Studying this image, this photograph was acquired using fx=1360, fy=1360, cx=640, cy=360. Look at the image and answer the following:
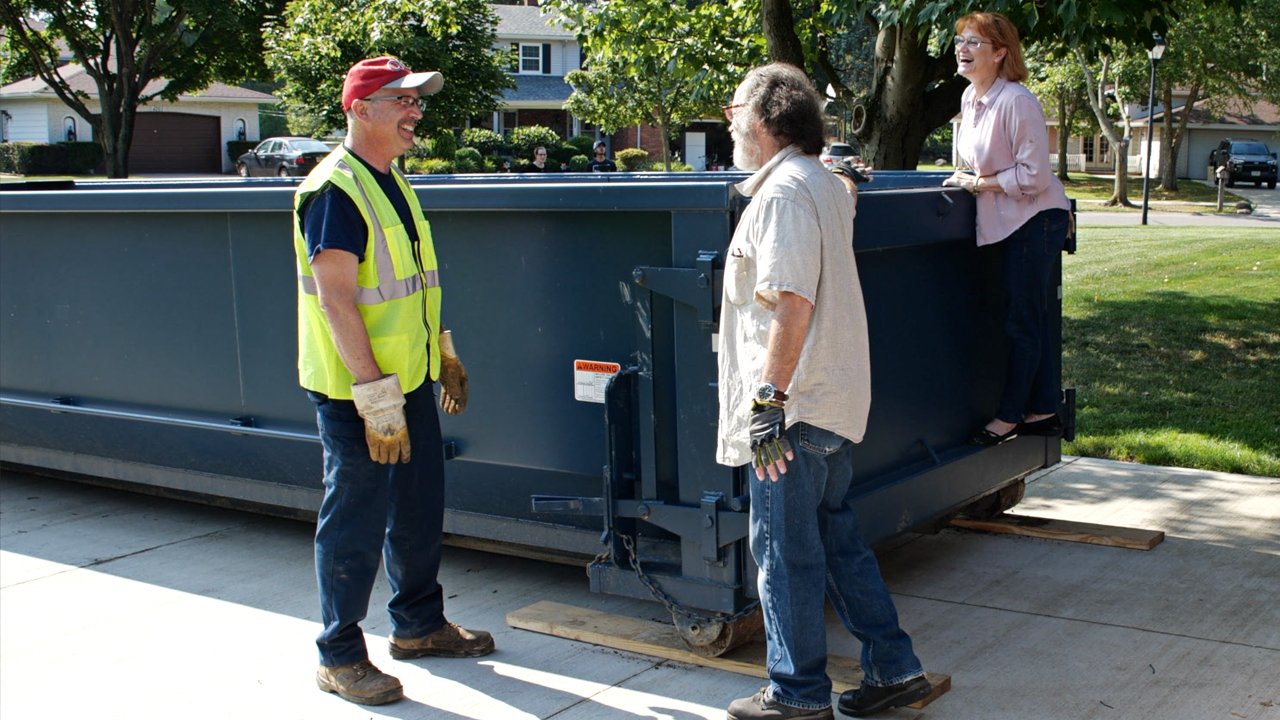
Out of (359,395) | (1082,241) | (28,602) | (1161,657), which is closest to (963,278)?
(1161,657)

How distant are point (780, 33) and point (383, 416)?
685 centimetres

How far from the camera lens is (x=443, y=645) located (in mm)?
4645

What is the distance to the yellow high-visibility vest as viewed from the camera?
421 centimetres

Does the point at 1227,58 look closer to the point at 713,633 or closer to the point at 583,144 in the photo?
the point at 583,144

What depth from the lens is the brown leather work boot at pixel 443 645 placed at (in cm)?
464

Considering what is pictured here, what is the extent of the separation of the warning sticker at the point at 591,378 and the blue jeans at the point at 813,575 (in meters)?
0.99

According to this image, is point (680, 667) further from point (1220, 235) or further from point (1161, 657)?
point (1220, 235)

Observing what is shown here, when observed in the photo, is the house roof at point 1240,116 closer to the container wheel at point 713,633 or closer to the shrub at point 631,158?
the shrub at point 631,158

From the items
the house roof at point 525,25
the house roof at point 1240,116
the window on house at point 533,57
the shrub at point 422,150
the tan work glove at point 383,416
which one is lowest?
the tan work glove at point 383,416

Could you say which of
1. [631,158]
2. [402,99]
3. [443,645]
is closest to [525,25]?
[631,158]

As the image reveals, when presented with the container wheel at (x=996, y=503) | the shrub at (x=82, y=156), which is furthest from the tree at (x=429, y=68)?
the container wheel at (x=996, y=503)

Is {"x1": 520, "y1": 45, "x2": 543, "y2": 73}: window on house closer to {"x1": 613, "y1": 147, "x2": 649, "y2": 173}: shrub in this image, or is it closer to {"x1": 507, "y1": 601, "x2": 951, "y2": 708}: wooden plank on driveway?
{"x1": 613, "y1": 147, "x2": 649, "y2": 173}: shrub

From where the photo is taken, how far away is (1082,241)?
21172 mm

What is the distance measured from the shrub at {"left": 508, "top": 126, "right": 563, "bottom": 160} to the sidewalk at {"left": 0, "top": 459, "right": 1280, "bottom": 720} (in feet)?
132
